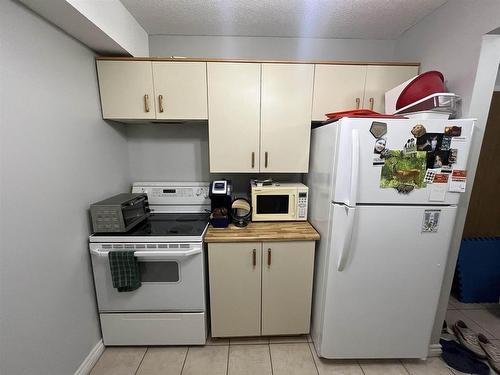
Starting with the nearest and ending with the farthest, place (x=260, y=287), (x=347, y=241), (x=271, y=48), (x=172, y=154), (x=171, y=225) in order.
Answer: (x=347, y=241), (x=260, y=287), (x=171, y=225), (x=271, y=48), (x=172, y=154)

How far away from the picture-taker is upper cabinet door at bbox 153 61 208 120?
162 cm

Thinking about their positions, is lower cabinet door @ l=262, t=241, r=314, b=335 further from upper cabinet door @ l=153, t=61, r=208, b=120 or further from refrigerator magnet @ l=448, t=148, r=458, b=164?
upper cabinet door @ l=153, t=61, r=208, b=120

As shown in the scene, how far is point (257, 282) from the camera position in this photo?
1609 millimetres

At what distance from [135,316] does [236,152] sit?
1.45 metres

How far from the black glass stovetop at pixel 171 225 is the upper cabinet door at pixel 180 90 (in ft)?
2.77

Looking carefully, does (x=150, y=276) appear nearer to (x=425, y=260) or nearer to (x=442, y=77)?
(x=425, y=260)

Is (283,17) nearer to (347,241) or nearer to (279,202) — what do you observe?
(279,202)

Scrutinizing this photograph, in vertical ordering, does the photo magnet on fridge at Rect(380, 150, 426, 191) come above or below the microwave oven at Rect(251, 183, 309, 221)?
above

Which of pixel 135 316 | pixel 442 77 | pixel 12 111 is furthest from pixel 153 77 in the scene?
pixel 442 77

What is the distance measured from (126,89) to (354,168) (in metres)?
1.69

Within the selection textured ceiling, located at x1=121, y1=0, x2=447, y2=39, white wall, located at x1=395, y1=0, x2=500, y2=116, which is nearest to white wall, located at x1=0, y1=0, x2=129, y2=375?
textured ceiling, located at x1=121, y1=0, x2=447, y2=39

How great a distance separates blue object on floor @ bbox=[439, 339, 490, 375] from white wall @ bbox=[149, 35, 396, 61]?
2.44m

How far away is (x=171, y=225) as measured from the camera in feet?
5.74

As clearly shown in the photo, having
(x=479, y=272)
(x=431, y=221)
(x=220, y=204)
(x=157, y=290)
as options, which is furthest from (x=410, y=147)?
(x=479, y=272)
